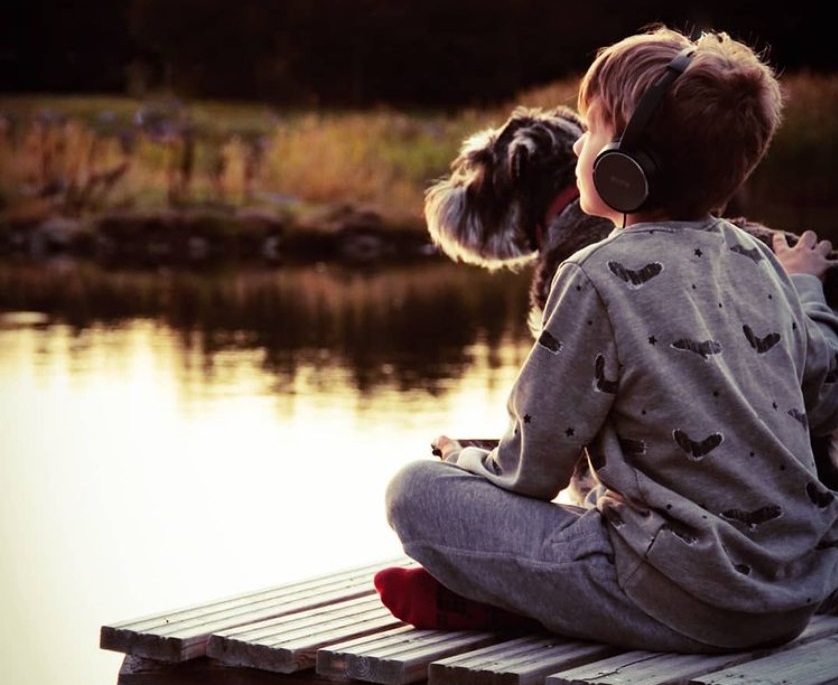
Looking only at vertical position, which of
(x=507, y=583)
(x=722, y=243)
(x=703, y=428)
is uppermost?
(x=722, y=243)

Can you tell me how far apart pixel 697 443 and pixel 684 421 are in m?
0.03

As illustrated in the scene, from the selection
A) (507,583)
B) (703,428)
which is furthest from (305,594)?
(703,428)

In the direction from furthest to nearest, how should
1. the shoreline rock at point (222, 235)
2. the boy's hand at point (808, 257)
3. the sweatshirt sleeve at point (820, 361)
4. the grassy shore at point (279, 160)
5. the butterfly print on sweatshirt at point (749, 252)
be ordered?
1. the grassy shore at point (279, 160)
2. the shoreline rock at point (222, 235)
3. the boy's hand at point (808, 257)
4. the sweatshirt sleeve at point (820, 361)
5. the butterfly print on sweatshirt at point (749, 252)

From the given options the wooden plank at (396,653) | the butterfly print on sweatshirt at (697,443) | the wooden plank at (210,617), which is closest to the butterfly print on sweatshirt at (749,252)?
the butterfly print on sweatshirt at (697,443)

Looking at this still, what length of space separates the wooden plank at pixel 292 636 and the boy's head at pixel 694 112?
722 millimetres

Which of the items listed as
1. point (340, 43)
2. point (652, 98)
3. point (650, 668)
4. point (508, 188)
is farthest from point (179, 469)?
point (340, 43)

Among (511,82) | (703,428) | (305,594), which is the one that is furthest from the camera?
(511,82)

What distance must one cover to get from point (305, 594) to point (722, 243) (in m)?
0.91

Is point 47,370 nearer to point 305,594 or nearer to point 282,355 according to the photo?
point 282,355

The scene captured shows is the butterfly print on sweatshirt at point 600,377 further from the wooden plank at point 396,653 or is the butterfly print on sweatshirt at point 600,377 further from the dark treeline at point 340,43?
the dark treeline at point 340,43

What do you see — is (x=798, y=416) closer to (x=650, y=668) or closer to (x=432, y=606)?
(x=650, y=668)

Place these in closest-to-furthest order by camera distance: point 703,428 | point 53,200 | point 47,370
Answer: point 703,428
point 47,370
point 53,200

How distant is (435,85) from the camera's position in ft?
54.3

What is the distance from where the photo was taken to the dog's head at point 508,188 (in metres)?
3.74
